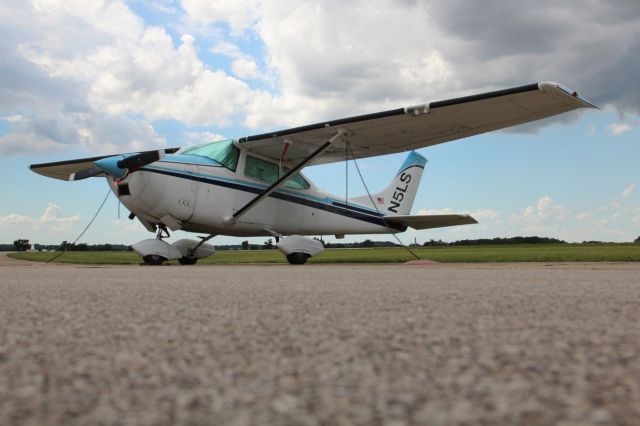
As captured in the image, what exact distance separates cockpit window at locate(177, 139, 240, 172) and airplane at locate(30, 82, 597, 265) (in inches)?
0.9

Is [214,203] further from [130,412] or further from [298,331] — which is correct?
[130,412]

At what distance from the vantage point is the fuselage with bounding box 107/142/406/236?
9594 mm

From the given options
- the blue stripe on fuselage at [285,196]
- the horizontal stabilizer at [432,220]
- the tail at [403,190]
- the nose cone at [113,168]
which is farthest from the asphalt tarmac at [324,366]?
the tail at [403,190]

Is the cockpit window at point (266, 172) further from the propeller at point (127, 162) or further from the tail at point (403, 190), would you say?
the tail at point (403, 190)

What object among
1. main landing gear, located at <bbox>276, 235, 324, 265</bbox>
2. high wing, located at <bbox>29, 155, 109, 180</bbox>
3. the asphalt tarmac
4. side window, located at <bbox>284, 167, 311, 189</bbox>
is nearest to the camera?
the asphalt tarmac

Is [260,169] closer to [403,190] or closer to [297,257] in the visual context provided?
[297,257]

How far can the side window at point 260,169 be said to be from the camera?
11.2m

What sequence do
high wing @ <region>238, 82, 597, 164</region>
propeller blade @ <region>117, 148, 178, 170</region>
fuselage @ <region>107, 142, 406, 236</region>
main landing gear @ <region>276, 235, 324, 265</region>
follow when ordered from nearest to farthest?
high wing @ <region>238, 82, 597, 164</region>, propeller blade @ <region>117, 148, 178, 170</region>, fuselage @ <region>107, 142, 406, 236</region>, main landing gear @ <region>276, 235, 324, 265</region>

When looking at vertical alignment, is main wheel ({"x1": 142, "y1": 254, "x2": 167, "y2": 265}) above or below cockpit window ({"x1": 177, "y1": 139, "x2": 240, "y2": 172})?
below

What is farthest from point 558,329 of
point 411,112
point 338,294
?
point 411,112

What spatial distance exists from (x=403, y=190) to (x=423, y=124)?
18.6 ft

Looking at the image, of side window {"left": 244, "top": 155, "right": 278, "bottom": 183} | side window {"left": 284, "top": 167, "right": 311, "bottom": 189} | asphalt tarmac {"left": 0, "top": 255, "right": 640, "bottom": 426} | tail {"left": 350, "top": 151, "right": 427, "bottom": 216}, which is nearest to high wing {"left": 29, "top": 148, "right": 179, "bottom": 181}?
side window {"left": 244, "top": 155, "right": 278, "bottom": 183}

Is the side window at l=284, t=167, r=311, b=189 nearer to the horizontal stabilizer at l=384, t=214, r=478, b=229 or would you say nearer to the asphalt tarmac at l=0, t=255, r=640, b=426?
the horizontal stabilizer at l=384, t=214, r=478, b=229

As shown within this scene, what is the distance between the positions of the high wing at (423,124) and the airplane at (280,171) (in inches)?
0.7
